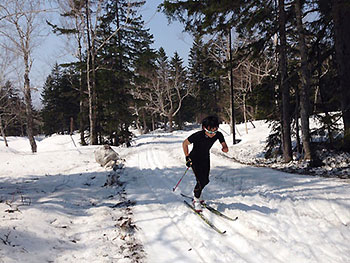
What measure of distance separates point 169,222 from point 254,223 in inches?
64.7

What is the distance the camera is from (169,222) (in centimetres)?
433

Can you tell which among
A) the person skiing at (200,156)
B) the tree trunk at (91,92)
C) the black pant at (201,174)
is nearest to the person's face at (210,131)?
the person skiing at (200,156)

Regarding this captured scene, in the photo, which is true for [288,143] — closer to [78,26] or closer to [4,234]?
[4,234]

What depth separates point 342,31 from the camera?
827cm

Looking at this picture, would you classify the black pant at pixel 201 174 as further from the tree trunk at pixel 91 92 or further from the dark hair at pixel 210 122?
the tree trunk at pixel 91 92

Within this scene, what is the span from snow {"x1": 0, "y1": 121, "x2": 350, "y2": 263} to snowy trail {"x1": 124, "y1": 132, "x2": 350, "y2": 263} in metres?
0.02

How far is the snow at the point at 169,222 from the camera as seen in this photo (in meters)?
3.19

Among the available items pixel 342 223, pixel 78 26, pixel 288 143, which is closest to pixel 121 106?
pixel 78 26

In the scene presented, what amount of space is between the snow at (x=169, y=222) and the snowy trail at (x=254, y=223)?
15mm

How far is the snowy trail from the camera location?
3148 mm

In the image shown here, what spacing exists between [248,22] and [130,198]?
9.79m

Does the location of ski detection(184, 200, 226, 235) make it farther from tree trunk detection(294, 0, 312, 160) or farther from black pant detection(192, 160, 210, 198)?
tree trunk detection(294, 0, 312, 160)

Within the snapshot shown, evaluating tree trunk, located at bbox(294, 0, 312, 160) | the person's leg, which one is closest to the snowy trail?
the person's leg

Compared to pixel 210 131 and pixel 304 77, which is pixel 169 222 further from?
pixel 304 77
